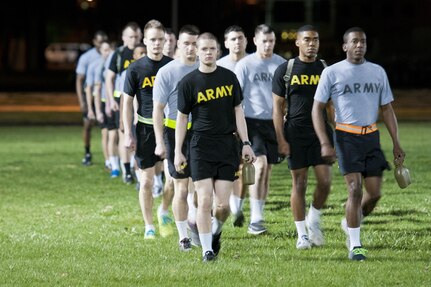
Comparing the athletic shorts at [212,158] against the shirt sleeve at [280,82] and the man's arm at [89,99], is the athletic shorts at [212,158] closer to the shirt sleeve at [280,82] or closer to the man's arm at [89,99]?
the shirt sleeve at [280,82]

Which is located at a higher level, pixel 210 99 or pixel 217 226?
pixel 210 99

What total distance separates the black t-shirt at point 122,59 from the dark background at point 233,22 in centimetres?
3240

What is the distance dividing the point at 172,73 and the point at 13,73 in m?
74.9

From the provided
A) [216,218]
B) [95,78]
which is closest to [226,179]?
[216,218]

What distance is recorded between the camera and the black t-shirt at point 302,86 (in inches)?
449

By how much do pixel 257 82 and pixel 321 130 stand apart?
8.52ft

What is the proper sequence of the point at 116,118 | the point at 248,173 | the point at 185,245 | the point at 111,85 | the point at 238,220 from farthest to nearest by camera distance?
the point at 116,118, the point at 111,85, the point at 238,220, the point at 185,245, the point at 248,173

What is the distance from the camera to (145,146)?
41.0ft

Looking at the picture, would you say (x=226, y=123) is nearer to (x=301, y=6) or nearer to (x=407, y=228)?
(x=407, y=228)

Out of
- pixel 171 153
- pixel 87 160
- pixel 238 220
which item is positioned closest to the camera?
pixel 171 153

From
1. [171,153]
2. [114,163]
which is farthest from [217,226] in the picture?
[114,163]

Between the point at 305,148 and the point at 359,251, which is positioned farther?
the point at 305,148

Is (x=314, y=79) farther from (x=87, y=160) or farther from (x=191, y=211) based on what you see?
(x=87, y=160)

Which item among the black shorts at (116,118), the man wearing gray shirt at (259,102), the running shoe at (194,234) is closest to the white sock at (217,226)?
the running shoe at (194,234)
